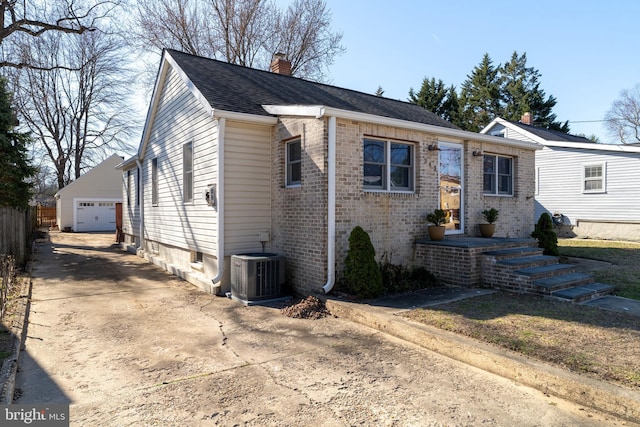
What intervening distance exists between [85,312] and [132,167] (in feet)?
33.4

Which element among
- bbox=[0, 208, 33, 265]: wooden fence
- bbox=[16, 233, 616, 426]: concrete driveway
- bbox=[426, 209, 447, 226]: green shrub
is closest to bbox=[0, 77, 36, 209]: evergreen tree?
bbox=[0, 208, 33, 265]: wooden fence

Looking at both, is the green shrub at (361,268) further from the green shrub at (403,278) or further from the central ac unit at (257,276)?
the central ac unit at (257,276)

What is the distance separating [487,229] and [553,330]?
16.2 ft

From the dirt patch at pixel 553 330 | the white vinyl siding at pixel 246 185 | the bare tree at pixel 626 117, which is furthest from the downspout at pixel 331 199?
the bare tree at pixel 626 117

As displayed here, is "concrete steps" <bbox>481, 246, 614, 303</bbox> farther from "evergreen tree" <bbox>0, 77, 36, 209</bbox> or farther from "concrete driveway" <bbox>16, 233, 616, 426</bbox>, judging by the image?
"evergreen tree" <bbox>0, 77, 36, 209</bbox>

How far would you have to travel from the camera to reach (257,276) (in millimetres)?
7035

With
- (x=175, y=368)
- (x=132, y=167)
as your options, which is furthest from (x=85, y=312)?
(x=132, y=167)

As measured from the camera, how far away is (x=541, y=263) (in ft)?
25.5

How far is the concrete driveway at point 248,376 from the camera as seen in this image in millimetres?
3203

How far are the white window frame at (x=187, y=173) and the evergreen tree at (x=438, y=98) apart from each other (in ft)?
94.5

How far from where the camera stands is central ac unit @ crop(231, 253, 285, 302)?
23.0ft

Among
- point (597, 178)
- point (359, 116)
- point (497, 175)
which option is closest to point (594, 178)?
point (597, 178)

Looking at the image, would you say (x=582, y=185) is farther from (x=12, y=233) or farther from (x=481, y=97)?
(x=12, y=233)

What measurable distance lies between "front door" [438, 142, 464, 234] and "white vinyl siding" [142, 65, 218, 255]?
5.11 meters
